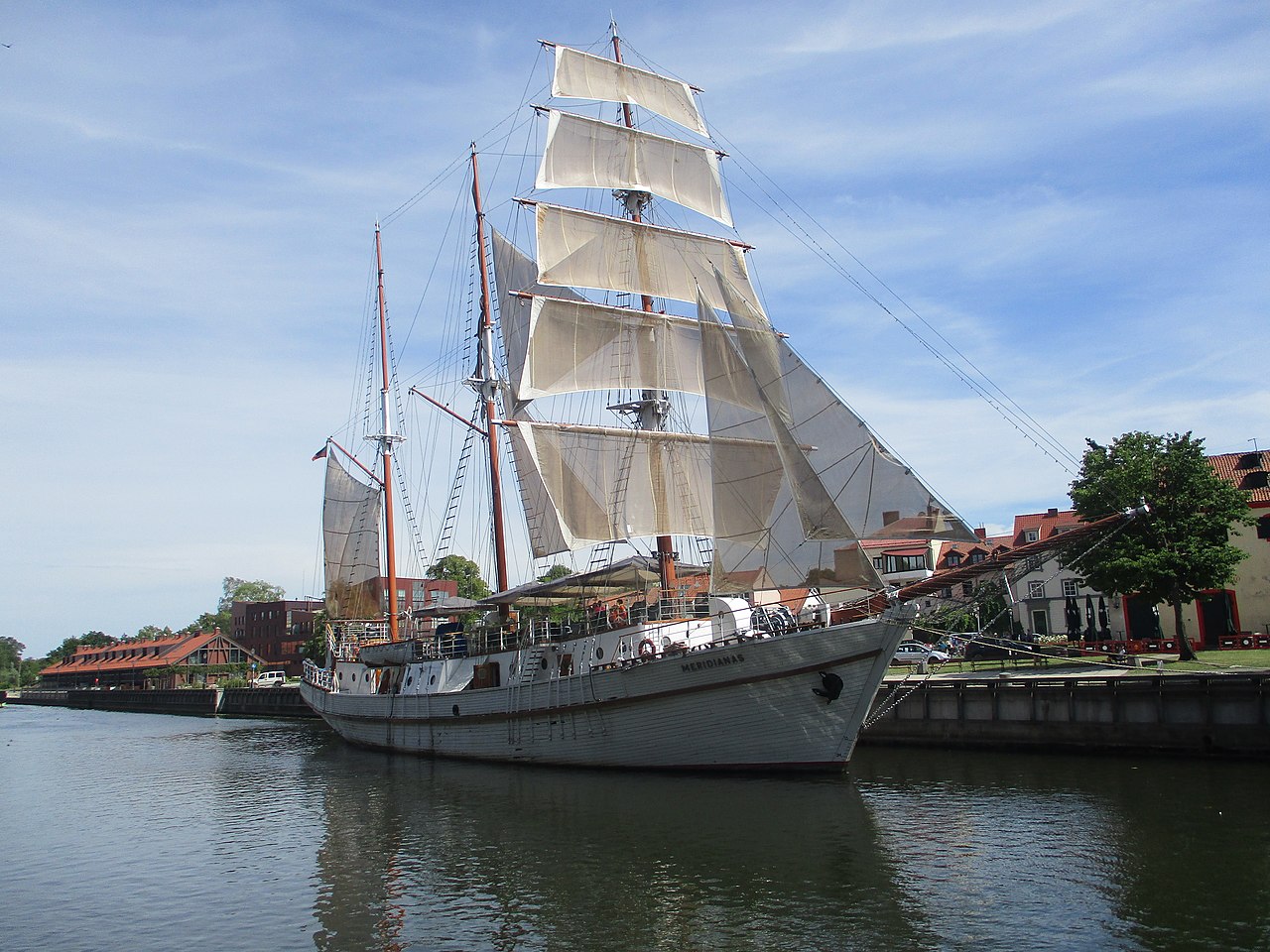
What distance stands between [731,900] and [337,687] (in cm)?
4061

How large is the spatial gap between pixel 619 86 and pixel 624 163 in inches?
159

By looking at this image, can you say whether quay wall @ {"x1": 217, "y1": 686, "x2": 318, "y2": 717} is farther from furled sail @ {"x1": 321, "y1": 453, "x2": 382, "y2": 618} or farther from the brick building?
the brick building

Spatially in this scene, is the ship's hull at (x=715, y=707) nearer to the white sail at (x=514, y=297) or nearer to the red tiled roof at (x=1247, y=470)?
the white sail at (x=514, y=297)

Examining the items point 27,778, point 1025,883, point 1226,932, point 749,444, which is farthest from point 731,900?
point 27,778

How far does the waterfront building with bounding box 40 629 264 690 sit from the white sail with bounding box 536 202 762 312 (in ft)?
274

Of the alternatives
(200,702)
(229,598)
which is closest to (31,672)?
(229,598)

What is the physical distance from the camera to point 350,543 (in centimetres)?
5762

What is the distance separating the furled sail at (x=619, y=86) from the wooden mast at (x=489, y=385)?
903 cm

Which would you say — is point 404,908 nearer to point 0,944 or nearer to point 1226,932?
A: point 0,944

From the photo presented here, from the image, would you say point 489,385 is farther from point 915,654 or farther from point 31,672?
point 31,672

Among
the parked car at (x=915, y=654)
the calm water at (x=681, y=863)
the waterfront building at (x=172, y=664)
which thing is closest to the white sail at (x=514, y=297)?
the calm water at (x=681, y=863)

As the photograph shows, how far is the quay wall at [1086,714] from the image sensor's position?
27125 millimetres

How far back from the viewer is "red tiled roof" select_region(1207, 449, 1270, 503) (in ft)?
172

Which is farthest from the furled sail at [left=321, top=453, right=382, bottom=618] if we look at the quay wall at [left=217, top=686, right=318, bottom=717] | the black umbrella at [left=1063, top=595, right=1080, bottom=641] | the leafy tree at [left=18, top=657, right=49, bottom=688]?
the leafy tree at [left=18, top=657, right=49, bottom=688]
